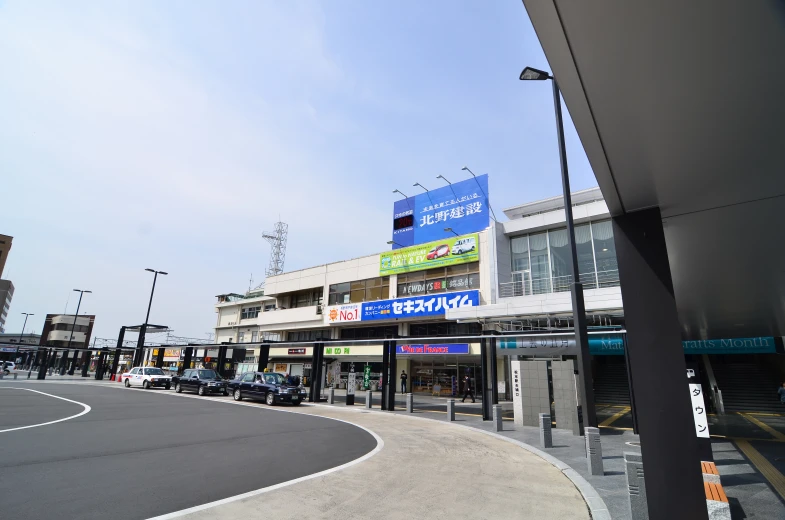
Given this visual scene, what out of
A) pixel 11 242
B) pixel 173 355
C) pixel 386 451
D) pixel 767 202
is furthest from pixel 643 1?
pixel 11 242

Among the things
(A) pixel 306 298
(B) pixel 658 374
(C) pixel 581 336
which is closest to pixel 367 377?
(A) pixel 306 298

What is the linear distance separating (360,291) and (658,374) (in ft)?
109

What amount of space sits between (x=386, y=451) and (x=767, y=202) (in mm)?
8531

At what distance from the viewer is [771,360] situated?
22.6 meters

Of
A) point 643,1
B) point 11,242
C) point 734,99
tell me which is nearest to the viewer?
point 643,1

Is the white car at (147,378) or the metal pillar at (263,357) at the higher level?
the metal pillar at (263,357)

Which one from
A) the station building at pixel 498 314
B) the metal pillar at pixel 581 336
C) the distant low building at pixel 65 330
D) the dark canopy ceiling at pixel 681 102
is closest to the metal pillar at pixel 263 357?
the station building at pixel 498 314

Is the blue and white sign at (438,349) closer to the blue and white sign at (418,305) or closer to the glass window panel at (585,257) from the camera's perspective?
the blue and white sign at (418,305)

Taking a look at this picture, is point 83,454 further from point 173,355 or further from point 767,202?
point 173,355

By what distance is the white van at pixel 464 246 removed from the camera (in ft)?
95.5

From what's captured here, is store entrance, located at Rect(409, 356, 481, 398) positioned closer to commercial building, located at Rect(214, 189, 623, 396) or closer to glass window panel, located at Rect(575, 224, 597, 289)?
commercial building, located at Rect(214, 189, 623, 396)

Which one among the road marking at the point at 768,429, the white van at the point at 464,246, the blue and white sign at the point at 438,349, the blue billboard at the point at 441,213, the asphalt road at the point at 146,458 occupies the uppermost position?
the blue billboard at the point at 441,213

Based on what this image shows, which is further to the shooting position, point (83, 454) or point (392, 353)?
point (392, 353)

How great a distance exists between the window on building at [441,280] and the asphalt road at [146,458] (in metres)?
17.3
